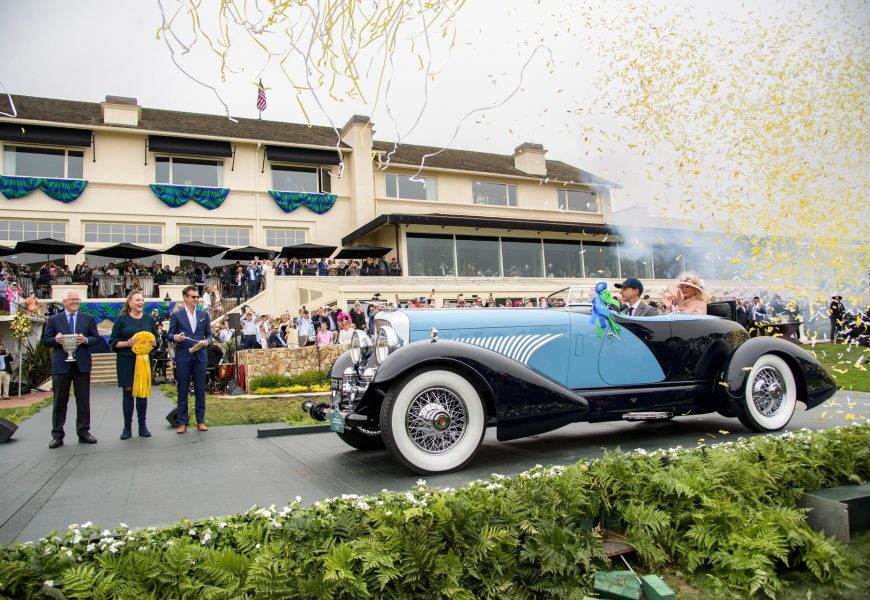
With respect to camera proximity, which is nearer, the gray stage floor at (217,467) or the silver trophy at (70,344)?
the gray stage floor at (217,467)

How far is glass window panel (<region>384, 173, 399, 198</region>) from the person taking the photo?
104ft

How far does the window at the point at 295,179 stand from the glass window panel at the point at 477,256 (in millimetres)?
8811

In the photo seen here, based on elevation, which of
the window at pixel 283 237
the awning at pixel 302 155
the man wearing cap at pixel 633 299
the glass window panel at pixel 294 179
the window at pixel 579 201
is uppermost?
the awning at pixel 302 155

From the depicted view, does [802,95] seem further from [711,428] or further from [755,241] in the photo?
[711,428]

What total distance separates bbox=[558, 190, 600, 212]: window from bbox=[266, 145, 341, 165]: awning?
14078 mm

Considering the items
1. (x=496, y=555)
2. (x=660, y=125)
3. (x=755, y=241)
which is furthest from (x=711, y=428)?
(x=496, y=555)

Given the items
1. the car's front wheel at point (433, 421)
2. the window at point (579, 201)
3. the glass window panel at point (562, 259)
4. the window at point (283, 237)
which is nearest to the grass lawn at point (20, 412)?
the car's front wheel at point (433, 421)

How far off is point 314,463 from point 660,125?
4.46 m

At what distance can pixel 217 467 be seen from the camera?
17.2 feet

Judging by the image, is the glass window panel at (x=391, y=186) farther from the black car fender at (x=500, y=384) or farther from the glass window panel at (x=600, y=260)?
the black car fender at (x=500, y=384)

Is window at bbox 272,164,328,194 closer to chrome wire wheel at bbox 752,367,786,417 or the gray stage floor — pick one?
the gray stage floor

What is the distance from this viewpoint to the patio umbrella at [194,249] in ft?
79.9

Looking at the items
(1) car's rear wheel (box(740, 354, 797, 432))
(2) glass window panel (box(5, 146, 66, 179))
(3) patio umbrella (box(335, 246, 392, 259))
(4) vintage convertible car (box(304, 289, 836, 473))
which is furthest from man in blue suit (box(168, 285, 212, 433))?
(2) glass window panel (box(5, 146, 66, 179))

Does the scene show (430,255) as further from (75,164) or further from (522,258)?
(75,164)
